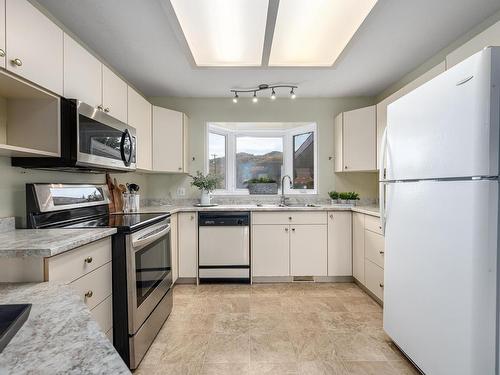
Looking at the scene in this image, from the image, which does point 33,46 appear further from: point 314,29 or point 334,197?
point 334,197

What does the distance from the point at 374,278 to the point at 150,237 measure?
6.91 feet

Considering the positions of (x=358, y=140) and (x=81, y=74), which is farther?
(x=358, y=140)

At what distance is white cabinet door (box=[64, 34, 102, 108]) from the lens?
166 centimetres

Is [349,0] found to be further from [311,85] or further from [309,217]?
[309,217]

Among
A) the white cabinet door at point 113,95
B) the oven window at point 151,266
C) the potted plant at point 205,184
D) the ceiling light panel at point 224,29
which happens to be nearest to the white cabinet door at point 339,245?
the potted plant at point 205,184

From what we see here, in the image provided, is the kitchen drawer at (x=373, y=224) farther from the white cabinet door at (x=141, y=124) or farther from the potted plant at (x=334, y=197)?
the white cabinet door at (x=141, y=124)

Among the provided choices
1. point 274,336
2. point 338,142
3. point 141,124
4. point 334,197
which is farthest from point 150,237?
point 338,142

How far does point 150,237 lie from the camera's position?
1.83 meters

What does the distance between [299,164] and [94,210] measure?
2587 mm

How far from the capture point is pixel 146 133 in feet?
9.78

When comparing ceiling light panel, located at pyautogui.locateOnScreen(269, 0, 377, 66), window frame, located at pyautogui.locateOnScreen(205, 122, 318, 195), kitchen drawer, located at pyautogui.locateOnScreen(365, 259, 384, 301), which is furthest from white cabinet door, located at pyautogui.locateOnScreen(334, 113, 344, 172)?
kitchen drawer, located at pyautogui.locateOnScreen(365, 259, 384, 301)

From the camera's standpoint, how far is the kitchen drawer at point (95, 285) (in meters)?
1.27

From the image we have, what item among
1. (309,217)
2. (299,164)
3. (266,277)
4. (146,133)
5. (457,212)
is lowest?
(266,277)

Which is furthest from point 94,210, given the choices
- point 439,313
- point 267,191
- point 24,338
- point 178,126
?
point 439,313
